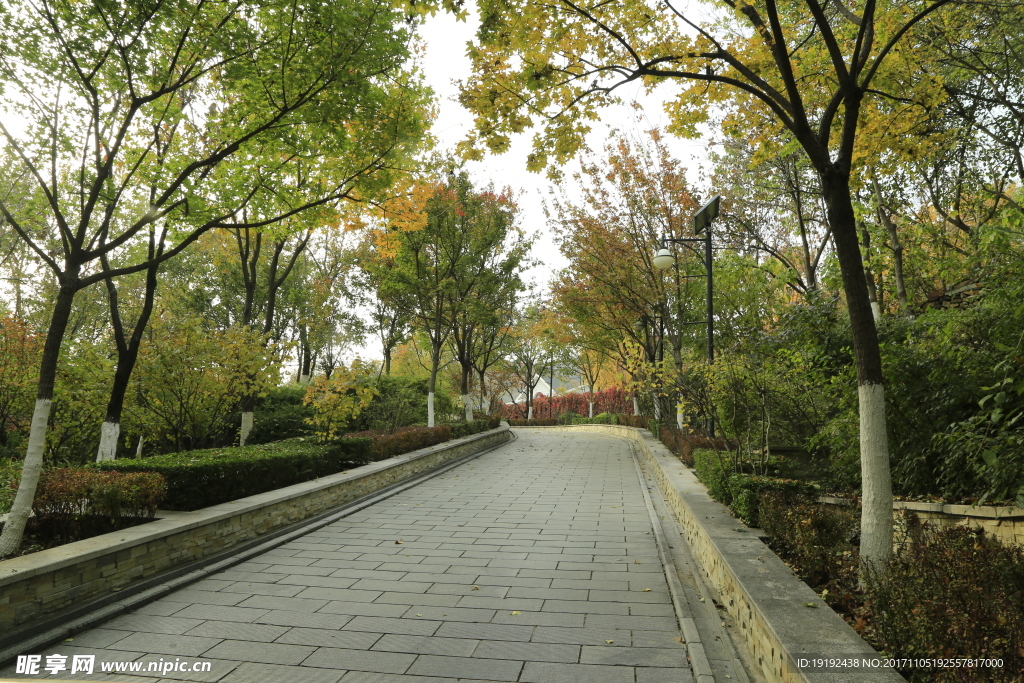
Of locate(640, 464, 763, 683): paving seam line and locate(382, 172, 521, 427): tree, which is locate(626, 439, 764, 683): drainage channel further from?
locate(382, 172, 521, 427): tree

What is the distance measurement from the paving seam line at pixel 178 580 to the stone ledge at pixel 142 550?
0.13 metres

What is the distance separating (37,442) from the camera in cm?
509

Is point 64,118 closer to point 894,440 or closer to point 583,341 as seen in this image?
point 894,440

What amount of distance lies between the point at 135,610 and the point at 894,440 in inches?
305

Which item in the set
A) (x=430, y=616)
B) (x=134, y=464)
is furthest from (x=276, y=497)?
(x=430, y=616)

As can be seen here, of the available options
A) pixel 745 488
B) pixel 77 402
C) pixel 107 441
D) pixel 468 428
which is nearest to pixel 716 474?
pixel 745 488

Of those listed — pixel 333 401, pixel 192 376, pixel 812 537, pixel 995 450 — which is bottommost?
pixel 812 537

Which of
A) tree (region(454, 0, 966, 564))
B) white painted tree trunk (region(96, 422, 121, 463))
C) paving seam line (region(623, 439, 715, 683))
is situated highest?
tree (region(454, 0, 966, 564))

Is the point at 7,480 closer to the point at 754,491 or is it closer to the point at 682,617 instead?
the point at 682,617

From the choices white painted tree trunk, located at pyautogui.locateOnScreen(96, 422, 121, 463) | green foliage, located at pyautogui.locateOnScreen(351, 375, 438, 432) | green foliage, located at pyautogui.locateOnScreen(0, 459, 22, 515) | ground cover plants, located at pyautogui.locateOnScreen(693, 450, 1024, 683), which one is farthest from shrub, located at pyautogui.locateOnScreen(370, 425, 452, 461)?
ground cover plants, located at pyautogui.locateOnScreen(693, 450, 1024, 683)

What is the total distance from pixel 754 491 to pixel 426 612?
380 centimetres

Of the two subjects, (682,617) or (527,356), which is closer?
(682,617)

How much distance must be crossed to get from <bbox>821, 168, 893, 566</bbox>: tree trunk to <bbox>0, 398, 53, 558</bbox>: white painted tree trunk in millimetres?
6703

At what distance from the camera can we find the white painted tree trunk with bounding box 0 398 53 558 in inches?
189
